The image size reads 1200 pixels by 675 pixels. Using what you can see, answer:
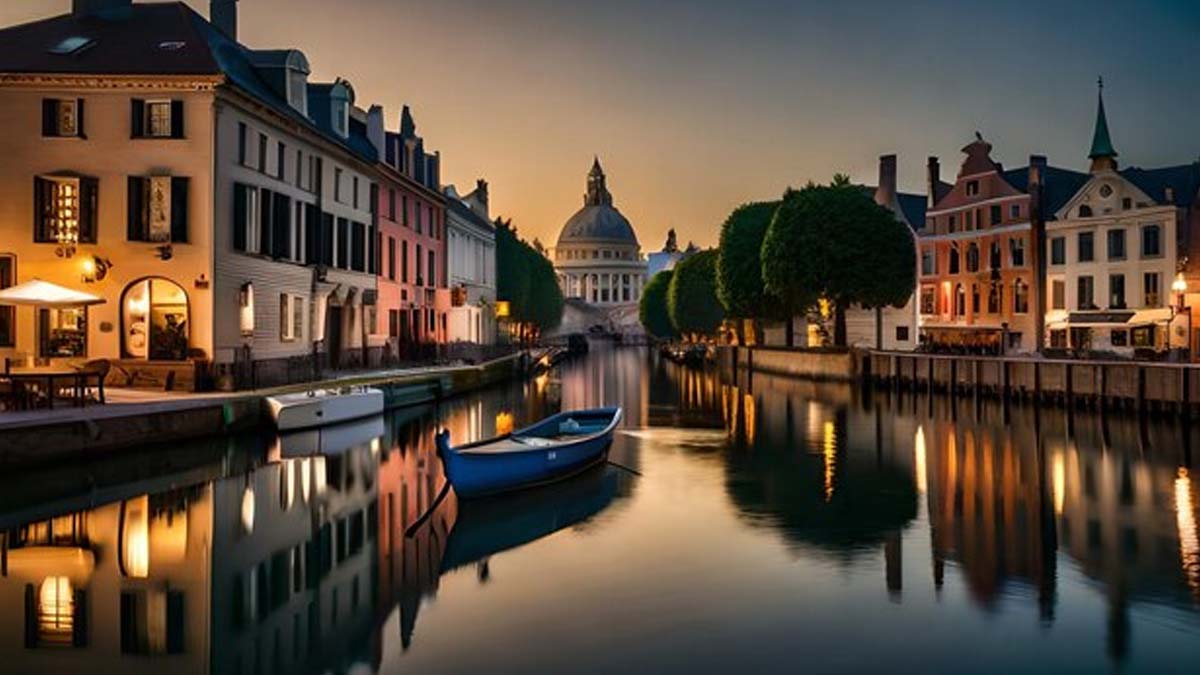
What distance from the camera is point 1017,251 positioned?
76.4m

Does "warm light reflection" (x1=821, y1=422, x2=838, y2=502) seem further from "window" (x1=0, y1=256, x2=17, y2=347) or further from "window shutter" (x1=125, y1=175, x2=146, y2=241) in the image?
"window" (x1=0, y1=256, x2=17, y2=347)

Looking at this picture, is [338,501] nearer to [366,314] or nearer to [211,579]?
[211,579]

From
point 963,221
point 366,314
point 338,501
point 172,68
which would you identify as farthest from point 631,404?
point 963,221

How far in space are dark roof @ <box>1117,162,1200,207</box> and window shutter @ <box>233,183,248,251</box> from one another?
182 feet

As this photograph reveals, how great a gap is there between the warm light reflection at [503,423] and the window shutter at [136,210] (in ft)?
49.1

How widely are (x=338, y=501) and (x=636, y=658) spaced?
512 inches

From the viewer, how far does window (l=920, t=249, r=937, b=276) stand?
8719 centimetres

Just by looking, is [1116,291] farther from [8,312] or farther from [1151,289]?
[8,312]

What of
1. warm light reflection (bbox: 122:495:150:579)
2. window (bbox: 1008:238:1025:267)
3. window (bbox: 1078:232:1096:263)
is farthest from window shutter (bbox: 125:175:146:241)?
window (bbox: 1008:238:1025:267)

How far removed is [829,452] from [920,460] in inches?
134

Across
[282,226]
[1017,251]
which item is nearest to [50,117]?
[282,226]

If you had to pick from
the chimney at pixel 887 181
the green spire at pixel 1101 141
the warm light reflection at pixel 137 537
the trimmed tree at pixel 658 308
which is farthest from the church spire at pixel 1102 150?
the trimmed tree at pixel 658 308

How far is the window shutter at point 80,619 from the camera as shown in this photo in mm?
14453

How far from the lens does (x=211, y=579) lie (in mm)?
17984
